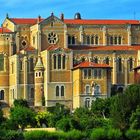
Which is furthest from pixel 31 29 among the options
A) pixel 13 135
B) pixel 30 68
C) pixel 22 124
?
pixel 13 135

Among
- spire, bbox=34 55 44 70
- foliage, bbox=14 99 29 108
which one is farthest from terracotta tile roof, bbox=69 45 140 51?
foliage, bbox=14 99 29 108

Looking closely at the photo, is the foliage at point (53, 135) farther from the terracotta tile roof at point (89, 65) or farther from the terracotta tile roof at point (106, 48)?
the terracotta tile roof at point (106, 48)

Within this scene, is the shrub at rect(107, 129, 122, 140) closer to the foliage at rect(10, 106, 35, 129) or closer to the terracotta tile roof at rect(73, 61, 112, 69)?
the foliage at rect(10, 106, 35, 129)

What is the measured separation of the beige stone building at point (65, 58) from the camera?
5408 inches

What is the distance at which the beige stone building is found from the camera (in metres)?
137

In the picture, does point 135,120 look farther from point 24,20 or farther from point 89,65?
point 24,20

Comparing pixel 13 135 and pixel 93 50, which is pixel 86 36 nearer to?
pixel 93 50

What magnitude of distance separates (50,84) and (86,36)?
33.9 ft

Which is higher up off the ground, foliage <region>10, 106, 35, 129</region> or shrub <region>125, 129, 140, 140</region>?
foliage <region>10, 106, 35, 129</region>

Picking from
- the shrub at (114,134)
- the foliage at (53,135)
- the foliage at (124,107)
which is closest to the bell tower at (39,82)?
the foliage at (124,107)

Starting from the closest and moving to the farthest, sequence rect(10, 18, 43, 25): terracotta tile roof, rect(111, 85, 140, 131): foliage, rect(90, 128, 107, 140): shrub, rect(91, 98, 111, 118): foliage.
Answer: rect(90, 128, 107, 140): shrub
rect(111, 85, 140, 131): foliage
rect(91, 98, 111, 118): foliage
rect(10, 18, 43, 25): terracotta tile roof

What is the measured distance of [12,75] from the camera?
141m

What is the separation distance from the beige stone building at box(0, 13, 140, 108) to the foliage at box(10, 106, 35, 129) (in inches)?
381

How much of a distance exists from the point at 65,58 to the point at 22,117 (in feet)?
49.3
